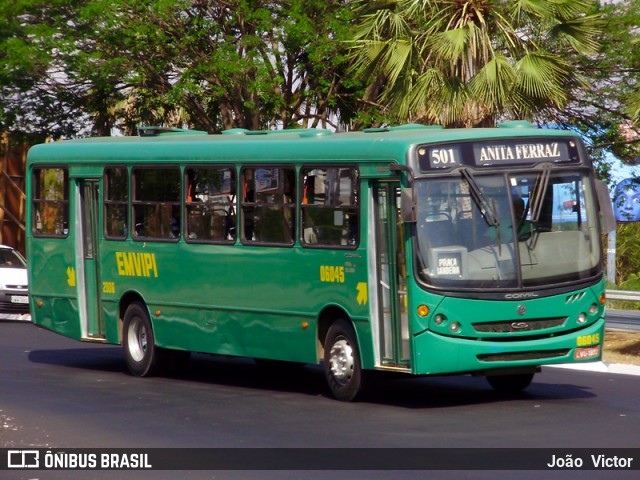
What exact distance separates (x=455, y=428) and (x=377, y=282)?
2.21 meters

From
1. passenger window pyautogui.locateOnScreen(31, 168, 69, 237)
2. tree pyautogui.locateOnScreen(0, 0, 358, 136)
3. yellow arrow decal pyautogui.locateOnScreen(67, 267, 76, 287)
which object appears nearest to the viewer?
yellow arrow decal pyautogui.locateOnScreen(67, 267, 76, 287)

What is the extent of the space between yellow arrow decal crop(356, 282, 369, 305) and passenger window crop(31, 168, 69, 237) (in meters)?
5.88

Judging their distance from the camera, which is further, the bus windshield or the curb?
the curb

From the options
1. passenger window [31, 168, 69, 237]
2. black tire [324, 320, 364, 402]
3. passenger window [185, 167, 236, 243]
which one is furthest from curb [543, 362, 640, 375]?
passenger window [31, 168, 69, 237]

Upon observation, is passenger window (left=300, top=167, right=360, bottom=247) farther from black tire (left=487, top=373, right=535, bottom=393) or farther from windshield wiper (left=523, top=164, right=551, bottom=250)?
black tire (left=487, top=373, right=535, bottom=393)

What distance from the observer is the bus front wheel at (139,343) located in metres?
17.5

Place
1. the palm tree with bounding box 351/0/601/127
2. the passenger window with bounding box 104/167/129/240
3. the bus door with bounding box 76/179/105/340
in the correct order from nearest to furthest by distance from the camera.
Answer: the passenger window with bounding box 104/167/129/240
the bus door with bounding box 76/179/105/340
the palm tree with bounding box 351/0/601/127

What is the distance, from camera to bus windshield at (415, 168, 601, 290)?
44.6 feet

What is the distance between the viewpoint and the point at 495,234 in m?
13.6

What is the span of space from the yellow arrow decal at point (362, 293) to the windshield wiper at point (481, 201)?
1414 millimetres

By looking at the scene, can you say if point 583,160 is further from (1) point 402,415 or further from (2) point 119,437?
(2) point 119,437

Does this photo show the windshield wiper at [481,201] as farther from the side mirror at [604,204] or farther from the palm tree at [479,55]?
the palm tree at [479,55]

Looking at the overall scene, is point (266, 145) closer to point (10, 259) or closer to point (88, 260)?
point (88, 260)

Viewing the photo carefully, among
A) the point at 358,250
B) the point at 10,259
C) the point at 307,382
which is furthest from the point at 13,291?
the point at 358,250
